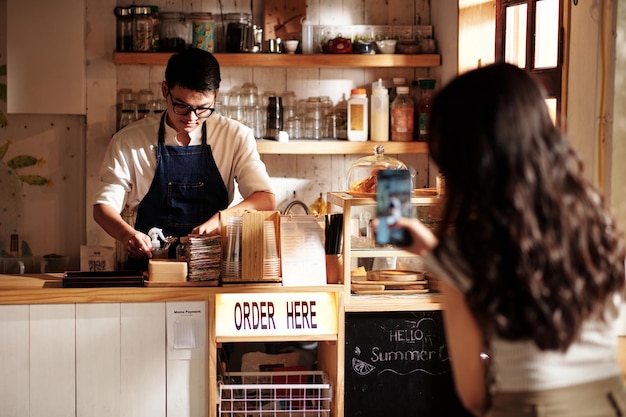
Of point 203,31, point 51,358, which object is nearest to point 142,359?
point 51,358

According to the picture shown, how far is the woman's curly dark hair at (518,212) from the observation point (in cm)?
146

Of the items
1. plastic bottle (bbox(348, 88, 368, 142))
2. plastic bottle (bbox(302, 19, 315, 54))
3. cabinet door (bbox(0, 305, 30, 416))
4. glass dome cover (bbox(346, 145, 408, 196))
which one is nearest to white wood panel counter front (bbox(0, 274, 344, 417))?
cabinet door (bbox(0, 305, 30, 416))

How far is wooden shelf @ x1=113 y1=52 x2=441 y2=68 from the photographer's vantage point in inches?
193

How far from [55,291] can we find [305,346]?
5.67ft

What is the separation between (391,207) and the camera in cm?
178

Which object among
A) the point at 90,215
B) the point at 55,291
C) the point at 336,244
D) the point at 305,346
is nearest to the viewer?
the point at 55,291

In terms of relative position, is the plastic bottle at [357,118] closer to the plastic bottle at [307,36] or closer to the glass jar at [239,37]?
the plastic bottle at [307,36]

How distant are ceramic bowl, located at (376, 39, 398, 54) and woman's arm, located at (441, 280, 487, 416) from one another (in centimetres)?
370

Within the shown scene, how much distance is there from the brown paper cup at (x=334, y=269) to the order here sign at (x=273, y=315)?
0.07 meters

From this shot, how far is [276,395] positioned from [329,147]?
6.06 feet

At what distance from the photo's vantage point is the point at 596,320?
155cm

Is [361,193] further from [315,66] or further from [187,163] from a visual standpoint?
[315,66]

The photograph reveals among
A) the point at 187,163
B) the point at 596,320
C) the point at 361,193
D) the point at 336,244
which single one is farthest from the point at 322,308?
the point at 596,320

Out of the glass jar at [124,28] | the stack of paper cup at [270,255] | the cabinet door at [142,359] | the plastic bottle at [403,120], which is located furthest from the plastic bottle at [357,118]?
the cabinet door at [142,359]
